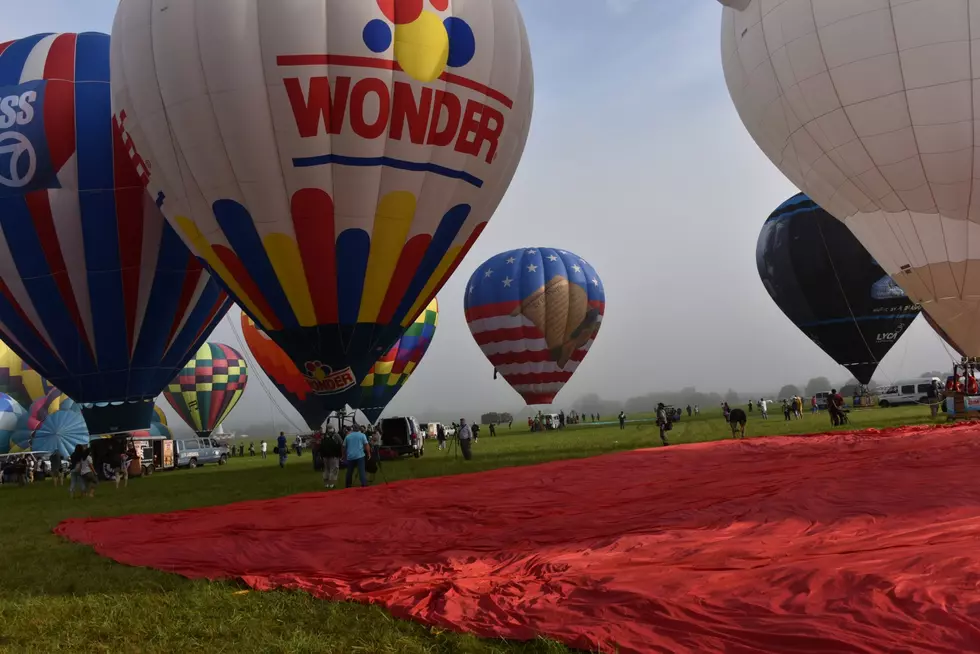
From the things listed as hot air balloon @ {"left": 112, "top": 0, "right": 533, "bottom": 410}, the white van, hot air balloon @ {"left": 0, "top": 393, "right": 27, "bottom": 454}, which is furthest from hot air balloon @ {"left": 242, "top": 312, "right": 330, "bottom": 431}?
the white van

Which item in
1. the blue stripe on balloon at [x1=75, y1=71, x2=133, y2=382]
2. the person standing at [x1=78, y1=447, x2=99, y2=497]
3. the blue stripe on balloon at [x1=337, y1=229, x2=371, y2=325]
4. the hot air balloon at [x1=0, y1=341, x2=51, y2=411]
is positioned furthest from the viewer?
the hot air balloon at [x1=0, y1=341, x2=51, y2=411]

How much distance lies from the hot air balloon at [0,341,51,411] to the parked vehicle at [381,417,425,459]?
1125 inches

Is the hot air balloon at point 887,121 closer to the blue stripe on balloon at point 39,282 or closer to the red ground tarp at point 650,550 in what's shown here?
the red ground tarp at point 650,550

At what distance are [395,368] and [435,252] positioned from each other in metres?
16.1

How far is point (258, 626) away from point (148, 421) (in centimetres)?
1690

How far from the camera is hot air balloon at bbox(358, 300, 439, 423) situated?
95.7ft

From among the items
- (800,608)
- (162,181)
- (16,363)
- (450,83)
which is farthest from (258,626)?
(16,363)

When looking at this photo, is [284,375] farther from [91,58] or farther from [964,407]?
[964,407]

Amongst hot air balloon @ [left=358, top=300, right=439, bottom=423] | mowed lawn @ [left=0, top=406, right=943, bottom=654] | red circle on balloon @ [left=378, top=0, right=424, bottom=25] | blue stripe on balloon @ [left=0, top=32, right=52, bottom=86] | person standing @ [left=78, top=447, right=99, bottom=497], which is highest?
blue stripe on balloon @ [left=0, top=32, right=52, bottom=86]

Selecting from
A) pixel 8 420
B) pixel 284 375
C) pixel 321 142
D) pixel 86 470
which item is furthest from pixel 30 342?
pixel 8 420

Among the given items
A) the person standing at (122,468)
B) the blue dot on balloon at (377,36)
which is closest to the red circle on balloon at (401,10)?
the blue dot on balloon at (377,36)

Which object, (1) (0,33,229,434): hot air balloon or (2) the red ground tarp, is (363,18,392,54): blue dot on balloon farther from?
(1) (0,33,229,434): hot air balloon

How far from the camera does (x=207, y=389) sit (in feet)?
133

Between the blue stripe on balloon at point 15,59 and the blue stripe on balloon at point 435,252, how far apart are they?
35.6 feet
